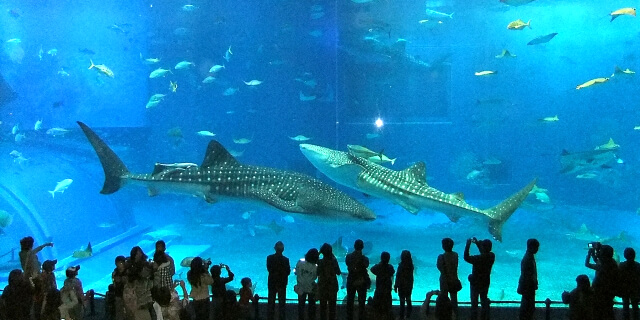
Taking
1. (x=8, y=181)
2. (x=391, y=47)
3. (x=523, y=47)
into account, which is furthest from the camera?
(x=523, y=47)

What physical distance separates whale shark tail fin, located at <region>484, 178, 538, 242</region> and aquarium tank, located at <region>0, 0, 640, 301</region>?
2.31 metres

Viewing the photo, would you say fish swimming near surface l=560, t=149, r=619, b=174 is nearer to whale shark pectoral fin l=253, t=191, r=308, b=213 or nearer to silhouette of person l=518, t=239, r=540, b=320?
whale shark pectoral fin l=253, t=191, r=308, b=213

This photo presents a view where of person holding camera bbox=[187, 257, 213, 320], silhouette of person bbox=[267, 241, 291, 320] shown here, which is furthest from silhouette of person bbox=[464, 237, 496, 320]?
person holding camera bbox=[187, 257, 213, 320]

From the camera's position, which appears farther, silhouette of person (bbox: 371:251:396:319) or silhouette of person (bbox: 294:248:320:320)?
silhouette of person (bbox: 294:248:320:320)

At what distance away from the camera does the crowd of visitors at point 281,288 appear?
3.52 metres

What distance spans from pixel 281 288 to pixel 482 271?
5.90 feet

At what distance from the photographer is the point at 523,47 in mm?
29250

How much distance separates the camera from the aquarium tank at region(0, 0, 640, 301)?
1319 cm

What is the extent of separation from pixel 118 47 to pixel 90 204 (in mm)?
8921

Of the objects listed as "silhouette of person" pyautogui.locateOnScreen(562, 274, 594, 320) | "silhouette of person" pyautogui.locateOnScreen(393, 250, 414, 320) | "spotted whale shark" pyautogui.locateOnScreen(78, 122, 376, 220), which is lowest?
"silhouette of person" pyautogui.locateOnScreen(562, 274, 594, 320)

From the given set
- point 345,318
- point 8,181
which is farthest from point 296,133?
point 345,318

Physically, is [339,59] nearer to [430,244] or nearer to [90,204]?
[430,244]

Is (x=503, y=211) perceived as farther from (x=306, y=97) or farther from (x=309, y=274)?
(x=306, y=97)

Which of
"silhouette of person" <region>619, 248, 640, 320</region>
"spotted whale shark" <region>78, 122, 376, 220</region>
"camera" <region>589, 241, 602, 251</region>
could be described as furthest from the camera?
"spotted whale shark" <region>78, 122, 376, 220</region>
